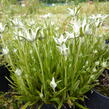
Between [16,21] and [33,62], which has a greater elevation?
[16,21]

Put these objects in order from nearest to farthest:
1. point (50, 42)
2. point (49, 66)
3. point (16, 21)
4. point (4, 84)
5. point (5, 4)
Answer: point (16, 21)
point (49, 66)
point (50, 42)
point (4, 84)
point (5, 4)

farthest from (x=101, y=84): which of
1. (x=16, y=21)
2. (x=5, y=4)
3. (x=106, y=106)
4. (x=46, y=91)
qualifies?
(x=5, y=4)

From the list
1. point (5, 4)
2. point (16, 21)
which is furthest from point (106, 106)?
point (5, 4)

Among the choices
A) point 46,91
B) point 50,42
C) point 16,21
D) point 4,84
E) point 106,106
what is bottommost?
point 4,84

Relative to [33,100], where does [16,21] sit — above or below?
above

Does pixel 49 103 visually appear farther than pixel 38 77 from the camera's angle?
No

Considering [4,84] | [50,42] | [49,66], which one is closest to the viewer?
[49,66]

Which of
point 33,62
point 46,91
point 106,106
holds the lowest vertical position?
point 106,106

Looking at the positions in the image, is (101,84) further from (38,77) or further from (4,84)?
(4,84)

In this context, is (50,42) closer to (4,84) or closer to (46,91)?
(46,91)
